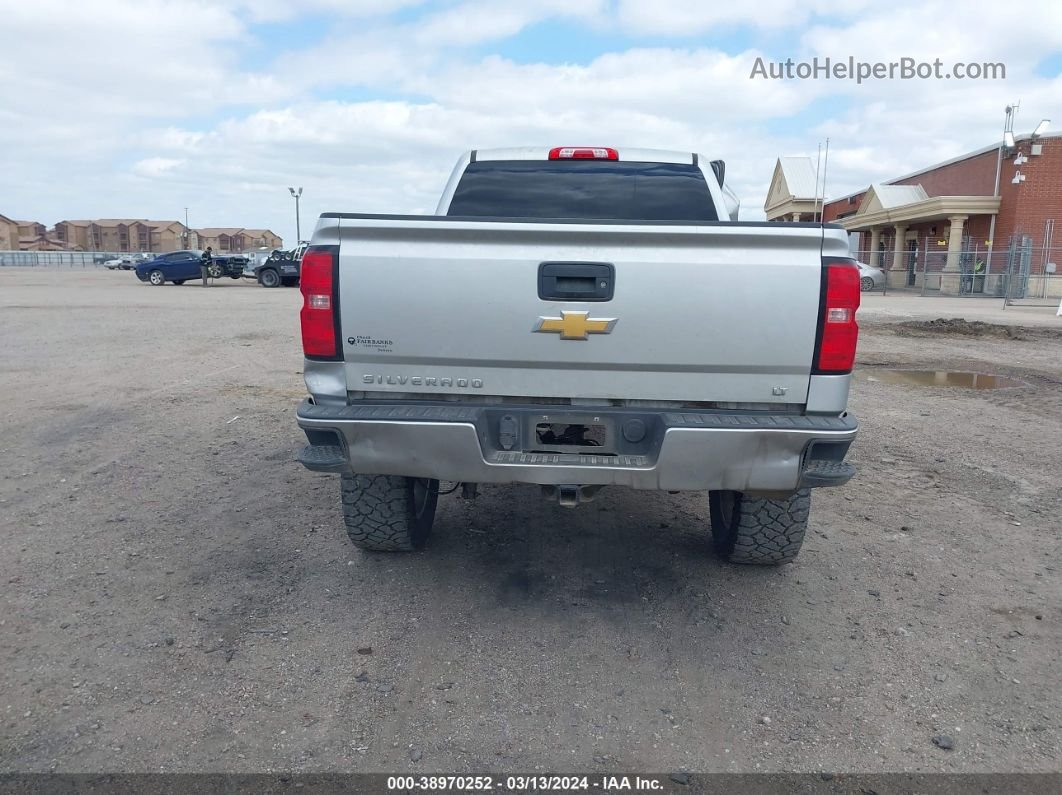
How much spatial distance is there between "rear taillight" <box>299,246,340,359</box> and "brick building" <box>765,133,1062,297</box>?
27.4 metres

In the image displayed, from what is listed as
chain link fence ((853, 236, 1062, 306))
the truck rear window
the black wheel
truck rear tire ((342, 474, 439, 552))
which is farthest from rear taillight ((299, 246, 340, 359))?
the black wheel

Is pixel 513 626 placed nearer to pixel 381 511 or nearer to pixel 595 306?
pixel 381 511

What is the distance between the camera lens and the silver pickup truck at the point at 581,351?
10.7 ft

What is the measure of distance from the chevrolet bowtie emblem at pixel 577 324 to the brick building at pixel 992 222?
26831 millimetres

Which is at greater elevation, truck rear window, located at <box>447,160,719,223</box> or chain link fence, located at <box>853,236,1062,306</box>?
truck rear window, located at <box>447,160,719,223</box>

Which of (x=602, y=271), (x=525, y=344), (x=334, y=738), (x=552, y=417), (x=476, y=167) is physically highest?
(x=476, y=167)

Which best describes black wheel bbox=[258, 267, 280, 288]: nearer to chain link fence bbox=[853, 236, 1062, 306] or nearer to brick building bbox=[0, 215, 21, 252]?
chain link fence bbox=[853, 236, 1062, 306]

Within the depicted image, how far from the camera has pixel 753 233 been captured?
3.24 m

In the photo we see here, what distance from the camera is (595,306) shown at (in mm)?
3322

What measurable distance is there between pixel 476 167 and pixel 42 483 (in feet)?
12.0

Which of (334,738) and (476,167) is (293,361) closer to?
(476,167)

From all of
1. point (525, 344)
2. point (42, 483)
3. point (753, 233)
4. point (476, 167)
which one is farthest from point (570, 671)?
point (42, 483)

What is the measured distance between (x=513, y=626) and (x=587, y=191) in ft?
8.90

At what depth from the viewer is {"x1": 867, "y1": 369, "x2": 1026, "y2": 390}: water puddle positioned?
9.93 m
